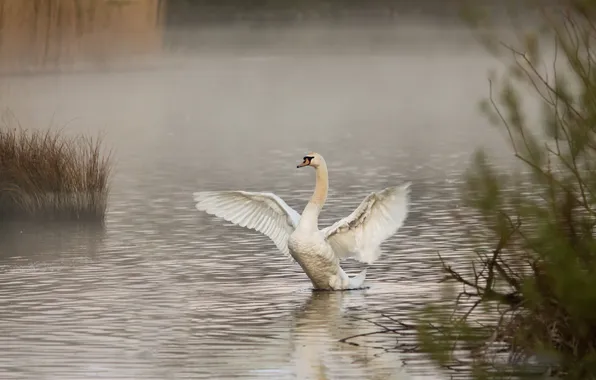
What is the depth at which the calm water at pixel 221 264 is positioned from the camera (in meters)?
9.58

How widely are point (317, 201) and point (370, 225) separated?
1.42 ft

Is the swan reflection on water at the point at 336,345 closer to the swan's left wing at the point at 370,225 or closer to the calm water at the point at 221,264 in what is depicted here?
the calm water at the point at 221,264

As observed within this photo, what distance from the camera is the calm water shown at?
9578 millimetres

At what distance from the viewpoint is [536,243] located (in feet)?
24.9

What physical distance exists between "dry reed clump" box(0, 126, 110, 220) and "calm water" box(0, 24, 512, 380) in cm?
26

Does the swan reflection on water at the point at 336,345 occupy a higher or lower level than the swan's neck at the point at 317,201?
lower

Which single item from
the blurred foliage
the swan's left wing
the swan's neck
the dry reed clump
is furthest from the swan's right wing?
the blurred foliage

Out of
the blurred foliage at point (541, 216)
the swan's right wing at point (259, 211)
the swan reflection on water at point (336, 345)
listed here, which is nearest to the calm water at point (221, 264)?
the swan reflection on water at point (336, 345)

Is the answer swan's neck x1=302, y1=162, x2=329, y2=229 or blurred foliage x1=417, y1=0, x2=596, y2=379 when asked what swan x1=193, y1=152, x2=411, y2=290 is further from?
blurred foliage x1=417, y1=0, x2=596, y2=379

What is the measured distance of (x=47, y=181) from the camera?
1616 centimetres

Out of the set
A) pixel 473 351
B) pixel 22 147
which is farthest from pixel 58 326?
pixel 22 147

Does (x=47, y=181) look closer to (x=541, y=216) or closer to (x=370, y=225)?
(x=370, y=225)

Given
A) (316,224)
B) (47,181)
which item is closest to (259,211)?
(316,224)

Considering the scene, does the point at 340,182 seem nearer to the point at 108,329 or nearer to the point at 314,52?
the point at 108,329
